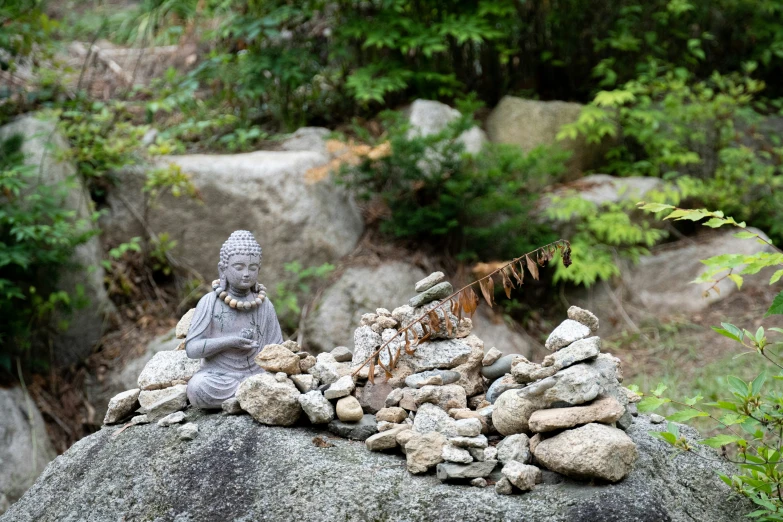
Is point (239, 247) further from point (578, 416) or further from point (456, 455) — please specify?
point (578, 416)

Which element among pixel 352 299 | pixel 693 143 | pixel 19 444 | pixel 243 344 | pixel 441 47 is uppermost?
pixel 441 47

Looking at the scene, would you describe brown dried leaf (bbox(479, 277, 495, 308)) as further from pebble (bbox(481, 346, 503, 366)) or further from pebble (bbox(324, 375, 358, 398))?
pebble (bbox(324, 375, 358, 398))

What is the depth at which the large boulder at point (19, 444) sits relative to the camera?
4.91 meters

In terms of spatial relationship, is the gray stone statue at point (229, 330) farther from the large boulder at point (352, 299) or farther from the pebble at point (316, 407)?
the large boulder at point (352, 299)

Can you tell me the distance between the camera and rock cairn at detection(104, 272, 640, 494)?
2.48m

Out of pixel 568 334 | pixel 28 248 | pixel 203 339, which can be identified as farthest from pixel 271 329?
pixel 28 248

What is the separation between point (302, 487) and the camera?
8.50 feet

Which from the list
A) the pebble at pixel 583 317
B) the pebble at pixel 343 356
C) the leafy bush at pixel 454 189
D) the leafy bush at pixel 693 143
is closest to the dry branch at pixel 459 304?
the pebble at pixel 583 317

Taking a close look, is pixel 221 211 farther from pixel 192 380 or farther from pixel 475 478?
pixel 475 478

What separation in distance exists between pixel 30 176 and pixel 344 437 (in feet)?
13.3

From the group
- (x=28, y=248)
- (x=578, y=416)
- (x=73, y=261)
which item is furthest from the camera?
(x=73, y=261)

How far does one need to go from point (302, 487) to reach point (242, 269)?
93 cm

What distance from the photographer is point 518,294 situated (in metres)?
6.84

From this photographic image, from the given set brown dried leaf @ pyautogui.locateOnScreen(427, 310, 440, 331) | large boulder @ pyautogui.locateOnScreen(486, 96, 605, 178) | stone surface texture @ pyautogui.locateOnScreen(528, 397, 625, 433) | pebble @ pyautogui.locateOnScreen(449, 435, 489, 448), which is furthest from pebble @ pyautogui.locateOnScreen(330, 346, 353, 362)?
large boulder @ pyautogui.locateOnScreen(486, 96, 605, 178)
